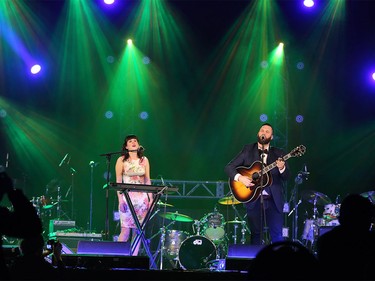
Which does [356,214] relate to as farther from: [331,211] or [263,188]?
[331,211]

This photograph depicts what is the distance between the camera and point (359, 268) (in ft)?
11.7

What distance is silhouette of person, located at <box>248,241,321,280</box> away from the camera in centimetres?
237

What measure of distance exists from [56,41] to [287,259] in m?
12.6

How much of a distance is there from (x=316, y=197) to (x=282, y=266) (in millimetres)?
10544

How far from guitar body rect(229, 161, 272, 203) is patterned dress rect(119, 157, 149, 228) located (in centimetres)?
139

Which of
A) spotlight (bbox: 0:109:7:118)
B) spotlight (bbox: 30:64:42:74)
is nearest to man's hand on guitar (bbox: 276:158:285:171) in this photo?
spotlight (bbox: 30:64:42:74)

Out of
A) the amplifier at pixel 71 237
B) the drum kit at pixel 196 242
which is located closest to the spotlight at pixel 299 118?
the drum kit at pixel 196 242

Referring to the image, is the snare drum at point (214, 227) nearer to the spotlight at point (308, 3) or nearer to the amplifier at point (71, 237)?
the amplifier at point (71, 237)

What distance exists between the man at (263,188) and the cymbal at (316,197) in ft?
12.0

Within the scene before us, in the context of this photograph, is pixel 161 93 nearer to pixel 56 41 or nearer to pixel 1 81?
pixel 56 41

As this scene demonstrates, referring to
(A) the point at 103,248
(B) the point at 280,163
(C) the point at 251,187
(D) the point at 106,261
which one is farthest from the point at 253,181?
(D) the point at 106,261

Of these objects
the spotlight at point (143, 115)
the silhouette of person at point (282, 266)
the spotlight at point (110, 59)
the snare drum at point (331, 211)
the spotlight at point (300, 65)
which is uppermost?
the spotlight at point (110, 59)

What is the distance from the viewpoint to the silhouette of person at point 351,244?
3455 millimetres

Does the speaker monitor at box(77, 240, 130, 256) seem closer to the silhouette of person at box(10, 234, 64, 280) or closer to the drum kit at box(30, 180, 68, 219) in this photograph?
the silhouette of person at box(10, 234, 64, 280)
